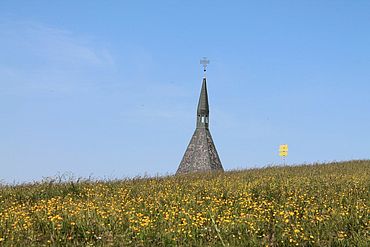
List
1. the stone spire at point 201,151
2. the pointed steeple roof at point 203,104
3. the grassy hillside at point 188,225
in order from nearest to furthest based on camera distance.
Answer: the grassy hillside at point 188,225 → the stone spire at point 201,151 → the pointed steeple roof at point 203,104

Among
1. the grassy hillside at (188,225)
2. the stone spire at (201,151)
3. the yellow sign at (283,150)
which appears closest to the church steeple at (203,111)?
the stone spire at (201,151)

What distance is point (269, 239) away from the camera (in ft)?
23.2

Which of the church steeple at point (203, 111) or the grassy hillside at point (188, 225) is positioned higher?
the church steeple at point (203, 111)

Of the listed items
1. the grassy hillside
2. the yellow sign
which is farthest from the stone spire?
the grassy hillside

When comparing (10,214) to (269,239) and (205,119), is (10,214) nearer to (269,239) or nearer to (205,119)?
(269,239)

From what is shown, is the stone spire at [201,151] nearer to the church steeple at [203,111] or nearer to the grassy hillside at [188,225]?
the church steeple at [203,111]

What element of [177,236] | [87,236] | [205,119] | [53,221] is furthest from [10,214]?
[205,119]

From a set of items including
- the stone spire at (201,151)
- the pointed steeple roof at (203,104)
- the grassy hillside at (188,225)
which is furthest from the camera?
the pointed steeple roof at (203,104)

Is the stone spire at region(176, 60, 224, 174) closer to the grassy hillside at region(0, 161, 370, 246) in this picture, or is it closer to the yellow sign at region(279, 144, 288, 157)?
the yellow sign at region(279, 144, 288, 157)

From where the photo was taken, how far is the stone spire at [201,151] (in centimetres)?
3359

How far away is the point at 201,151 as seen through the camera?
34344mm

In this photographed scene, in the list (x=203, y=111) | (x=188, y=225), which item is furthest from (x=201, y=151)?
(x=188, y=225)

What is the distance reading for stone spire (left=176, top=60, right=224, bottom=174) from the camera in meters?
33.6

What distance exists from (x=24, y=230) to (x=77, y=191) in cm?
665
